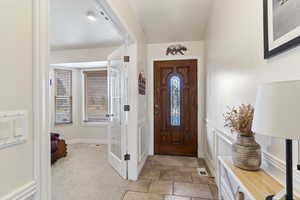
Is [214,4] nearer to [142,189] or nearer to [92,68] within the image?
[142,189]

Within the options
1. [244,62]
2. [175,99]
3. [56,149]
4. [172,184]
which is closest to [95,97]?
[56,149]

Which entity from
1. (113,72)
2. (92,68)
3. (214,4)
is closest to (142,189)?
(113,72)

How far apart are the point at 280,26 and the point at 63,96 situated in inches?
190

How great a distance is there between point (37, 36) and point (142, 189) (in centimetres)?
216

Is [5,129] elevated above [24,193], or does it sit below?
above

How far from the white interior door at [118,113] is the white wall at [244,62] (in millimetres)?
1412

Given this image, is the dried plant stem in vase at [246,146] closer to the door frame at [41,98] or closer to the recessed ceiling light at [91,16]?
the door frame at [41,98]

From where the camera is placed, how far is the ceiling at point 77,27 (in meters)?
2.51

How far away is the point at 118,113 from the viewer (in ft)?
9.48

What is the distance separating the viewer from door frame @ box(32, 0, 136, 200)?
0.72 metres

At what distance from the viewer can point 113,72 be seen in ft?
10.2

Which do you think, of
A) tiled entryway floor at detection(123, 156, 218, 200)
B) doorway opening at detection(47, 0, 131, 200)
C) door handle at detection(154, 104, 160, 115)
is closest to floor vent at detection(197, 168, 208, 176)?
tiled entryway floor at detection(123, 156, 218, 200)

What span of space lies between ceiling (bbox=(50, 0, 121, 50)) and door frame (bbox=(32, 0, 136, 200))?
5.24ft

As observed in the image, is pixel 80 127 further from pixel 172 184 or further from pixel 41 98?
pixel 41 98
